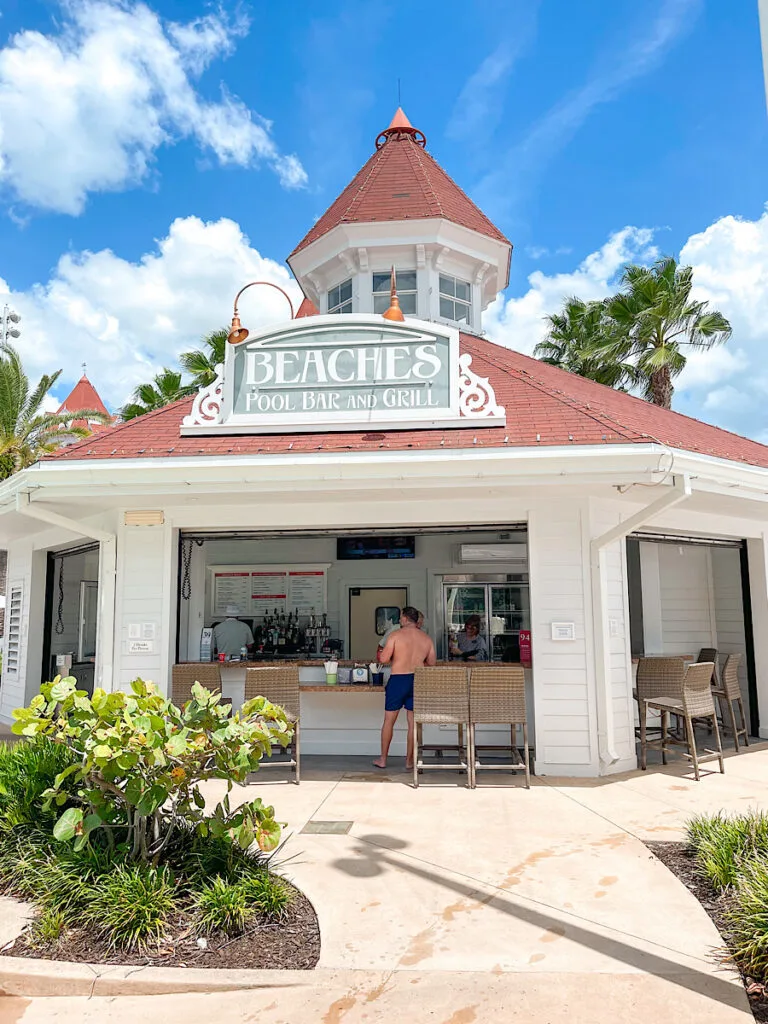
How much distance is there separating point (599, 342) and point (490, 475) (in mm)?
14830

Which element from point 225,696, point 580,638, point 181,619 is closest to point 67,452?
point 181,619

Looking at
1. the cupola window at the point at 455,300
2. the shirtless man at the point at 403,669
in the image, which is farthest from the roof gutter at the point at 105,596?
the cupola window at the point at 455,300

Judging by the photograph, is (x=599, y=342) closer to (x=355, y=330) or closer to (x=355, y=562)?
(x=355, y=562)

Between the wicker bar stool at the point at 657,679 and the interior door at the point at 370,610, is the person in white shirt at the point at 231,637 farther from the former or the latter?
the wicker bar stool at the point at 657,679

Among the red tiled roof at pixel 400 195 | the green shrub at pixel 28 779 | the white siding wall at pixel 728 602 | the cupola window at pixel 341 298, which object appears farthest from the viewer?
the cupola window at pixel 341 298

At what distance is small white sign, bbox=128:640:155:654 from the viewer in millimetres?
8578

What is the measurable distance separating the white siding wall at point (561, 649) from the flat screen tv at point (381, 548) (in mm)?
5943

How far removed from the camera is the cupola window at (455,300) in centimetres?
1267

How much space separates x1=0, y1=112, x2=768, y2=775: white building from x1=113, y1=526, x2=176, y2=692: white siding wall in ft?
0.06

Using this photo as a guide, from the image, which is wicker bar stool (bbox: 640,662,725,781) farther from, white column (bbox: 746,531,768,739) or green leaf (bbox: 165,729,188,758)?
green leaf (bbox: 165,729,188,758)

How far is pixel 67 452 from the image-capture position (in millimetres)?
8227

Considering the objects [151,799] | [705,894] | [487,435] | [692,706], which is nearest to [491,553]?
[692,706]

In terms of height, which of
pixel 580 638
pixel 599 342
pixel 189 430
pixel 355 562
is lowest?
pixel 580 638

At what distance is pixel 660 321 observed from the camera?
1977 centimetres
